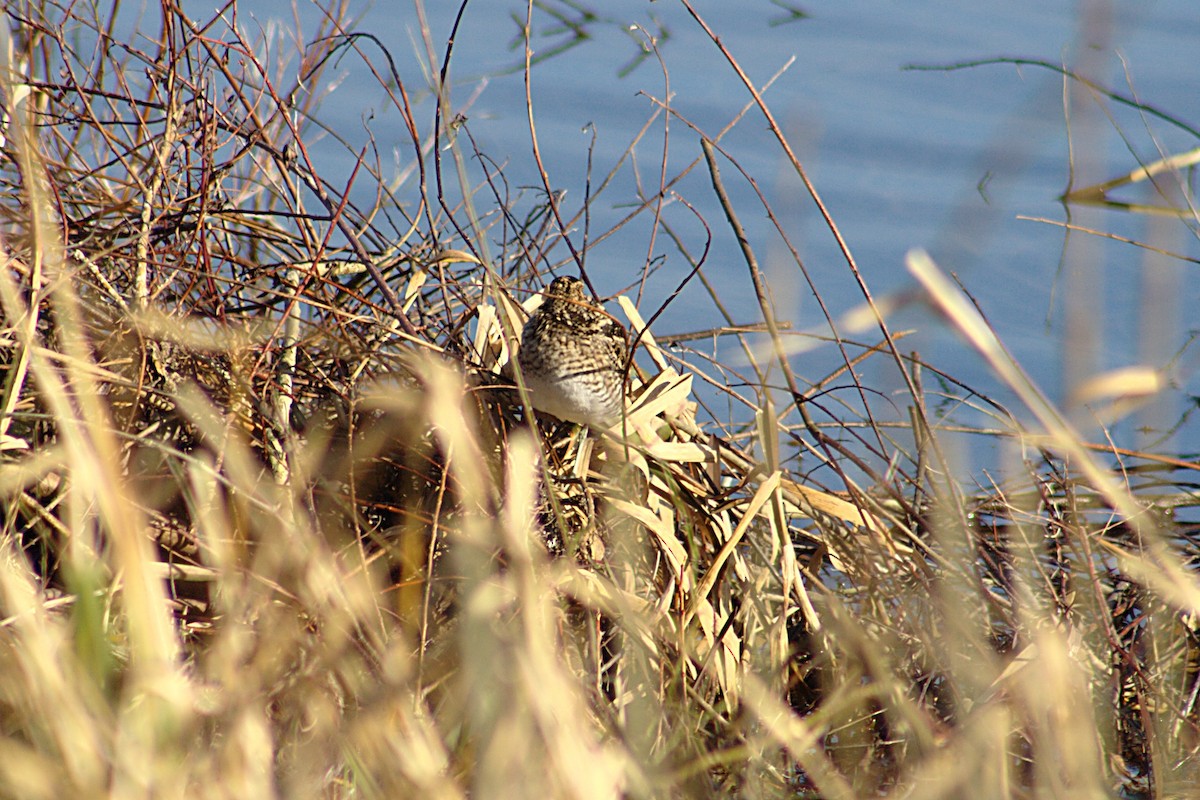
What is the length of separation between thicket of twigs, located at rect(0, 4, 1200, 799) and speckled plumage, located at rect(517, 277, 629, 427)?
7 centimetres

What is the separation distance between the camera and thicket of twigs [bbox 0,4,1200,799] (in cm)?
200

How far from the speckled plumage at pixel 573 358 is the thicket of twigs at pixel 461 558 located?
67mm

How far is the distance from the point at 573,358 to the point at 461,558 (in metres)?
0.69

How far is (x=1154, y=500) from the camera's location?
3.56 metres

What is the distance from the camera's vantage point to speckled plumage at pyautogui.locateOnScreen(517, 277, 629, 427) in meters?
3.15

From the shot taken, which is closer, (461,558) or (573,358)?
(461,558)

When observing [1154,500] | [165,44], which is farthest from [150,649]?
[1154,500]

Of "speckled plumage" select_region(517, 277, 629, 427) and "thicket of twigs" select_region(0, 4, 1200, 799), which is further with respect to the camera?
"speckled plumage" select_region(517, 277, 629, 427)

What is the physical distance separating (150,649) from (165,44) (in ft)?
6.93

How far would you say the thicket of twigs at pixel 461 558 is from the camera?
1996 millimetres

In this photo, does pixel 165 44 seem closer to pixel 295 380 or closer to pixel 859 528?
pixel 295 380

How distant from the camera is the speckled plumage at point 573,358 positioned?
3.15m

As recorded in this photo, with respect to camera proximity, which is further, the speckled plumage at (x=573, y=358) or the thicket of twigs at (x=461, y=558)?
the speckled plumage at (x=573, y=358)

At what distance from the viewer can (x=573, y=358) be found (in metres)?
3.21
